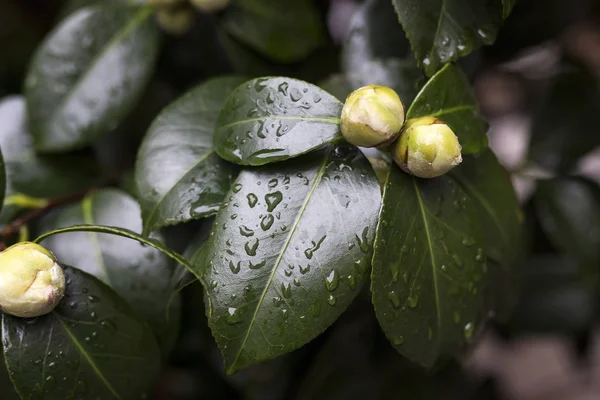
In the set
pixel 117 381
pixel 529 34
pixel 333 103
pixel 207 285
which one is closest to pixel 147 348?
pixel 117 381

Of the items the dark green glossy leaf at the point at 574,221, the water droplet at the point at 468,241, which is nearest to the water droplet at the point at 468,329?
the water droplet at the point at 468,241

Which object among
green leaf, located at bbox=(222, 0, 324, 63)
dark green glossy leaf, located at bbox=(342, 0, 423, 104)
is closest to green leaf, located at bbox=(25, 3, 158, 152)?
green leaf, located at bbox=(222, 0, 324, 63)

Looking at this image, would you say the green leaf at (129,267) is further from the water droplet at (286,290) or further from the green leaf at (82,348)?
the water droplet at (286,290)

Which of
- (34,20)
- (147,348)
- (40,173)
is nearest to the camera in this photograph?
(147,348)

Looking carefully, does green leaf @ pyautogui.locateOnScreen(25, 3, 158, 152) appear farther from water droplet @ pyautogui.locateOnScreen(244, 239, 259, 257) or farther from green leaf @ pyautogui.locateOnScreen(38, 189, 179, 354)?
water droplet @ pyautogui.locateOnScreen(244, 239, 259, 257)

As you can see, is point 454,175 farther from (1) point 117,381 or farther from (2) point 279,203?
(1) point 117,381

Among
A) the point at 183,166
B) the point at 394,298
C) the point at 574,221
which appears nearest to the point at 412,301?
the point at 394,298

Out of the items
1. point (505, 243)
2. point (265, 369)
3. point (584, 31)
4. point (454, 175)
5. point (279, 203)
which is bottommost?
point (584, 31)
